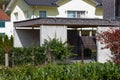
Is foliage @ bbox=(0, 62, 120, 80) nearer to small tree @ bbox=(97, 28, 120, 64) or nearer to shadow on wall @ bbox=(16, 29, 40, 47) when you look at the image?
→ small tree @ bbox=(97, 28, 120, 64)

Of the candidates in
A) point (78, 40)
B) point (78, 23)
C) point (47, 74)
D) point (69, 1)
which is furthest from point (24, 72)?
point (69, 1)

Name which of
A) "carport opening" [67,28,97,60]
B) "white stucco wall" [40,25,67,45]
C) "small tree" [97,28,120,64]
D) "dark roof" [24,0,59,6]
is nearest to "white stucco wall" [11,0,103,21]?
"dark roof" [24,0,59,6]

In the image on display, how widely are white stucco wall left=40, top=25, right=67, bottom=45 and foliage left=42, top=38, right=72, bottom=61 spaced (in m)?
0.75

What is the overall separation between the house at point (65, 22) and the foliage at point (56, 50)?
102 cm

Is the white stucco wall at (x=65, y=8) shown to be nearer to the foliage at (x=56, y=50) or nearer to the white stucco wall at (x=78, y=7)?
the white stucco wall at (x=78, y=7)

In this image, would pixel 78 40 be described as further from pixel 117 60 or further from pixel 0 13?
pixel 0 13

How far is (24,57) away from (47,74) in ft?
37.4

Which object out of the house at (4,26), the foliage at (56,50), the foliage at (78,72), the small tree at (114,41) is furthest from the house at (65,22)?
the house at (4,26)

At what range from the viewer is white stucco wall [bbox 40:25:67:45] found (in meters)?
24.7

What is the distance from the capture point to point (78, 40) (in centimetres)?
3478

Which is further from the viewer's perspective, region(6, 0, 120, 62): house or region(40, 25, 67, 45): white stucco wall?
region(6, 0, 120, 62): house

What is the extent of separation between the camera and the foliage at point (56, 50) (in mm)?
22286

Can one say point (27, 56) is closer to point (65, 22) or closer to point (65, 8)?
point (65, 22)

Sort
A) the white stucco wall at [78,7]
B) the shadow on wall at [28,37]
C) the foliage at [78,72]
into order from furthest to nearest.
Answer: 1. the white stucco wall at [78,7]
2. the shadow on wall at [28,37]
3. the foliage at [78,72]
